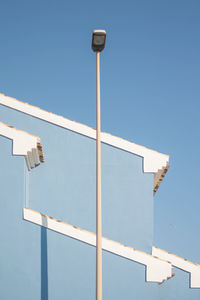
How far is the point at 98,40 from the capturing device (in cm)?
773

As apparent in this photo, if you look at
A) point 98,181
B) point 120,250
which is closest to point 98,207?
point 98,181

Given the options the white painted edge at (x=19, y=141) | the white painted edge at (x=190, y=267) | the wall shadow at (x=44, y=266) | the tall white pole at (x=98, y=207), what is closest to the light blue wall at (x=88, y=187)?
the white painted edge at (x=190, y=267)

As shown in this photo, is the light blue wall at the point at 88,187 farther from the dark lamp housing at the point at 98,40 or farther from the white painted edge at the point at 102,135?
the dark lamp housing at the point at 98,40

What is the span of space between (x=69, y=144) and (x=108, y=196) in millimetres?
2432

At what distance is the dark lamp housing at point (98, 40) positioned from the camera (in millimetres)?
7621

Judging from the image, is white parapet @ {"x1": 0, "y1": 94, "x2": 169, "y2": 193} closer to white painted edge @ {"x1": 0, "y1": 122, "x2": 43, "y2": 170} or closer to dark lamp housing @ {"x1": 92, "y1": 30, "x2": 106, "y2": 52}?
white painted edge @ {"x1": 0, "y1": 122, "x2": 43, "y2": 170}

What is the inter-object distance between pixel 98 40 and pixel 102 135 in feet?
20.3

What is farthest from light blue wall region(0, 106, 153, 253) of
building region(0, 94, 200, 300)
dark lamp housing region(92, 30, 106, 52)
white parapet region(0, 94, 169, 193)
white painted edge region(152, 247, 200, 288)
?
dark lamp housing region(92, 30, 106, 52)

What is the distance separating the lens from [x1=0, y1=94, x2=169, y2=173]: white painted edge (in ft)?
43.7

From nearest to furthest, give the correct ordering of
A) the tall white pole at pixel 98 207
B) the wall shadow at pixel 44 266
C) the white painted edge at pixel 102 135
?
the tall white pole at pixel 98 207 → the wall shadow at pixel 44 266 → the white painted edge at pixel 102 135

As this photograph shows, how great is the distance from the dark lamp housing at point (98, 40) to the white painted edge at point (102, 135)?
6010mm

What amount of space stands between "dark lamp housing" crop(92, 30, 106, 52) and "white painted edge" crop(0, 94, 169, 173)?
6.01m

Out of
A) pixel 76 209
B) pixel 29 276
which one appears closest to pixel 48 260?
pixel 29 276

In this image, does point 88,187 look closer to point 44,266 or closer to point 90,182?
point 90,182
